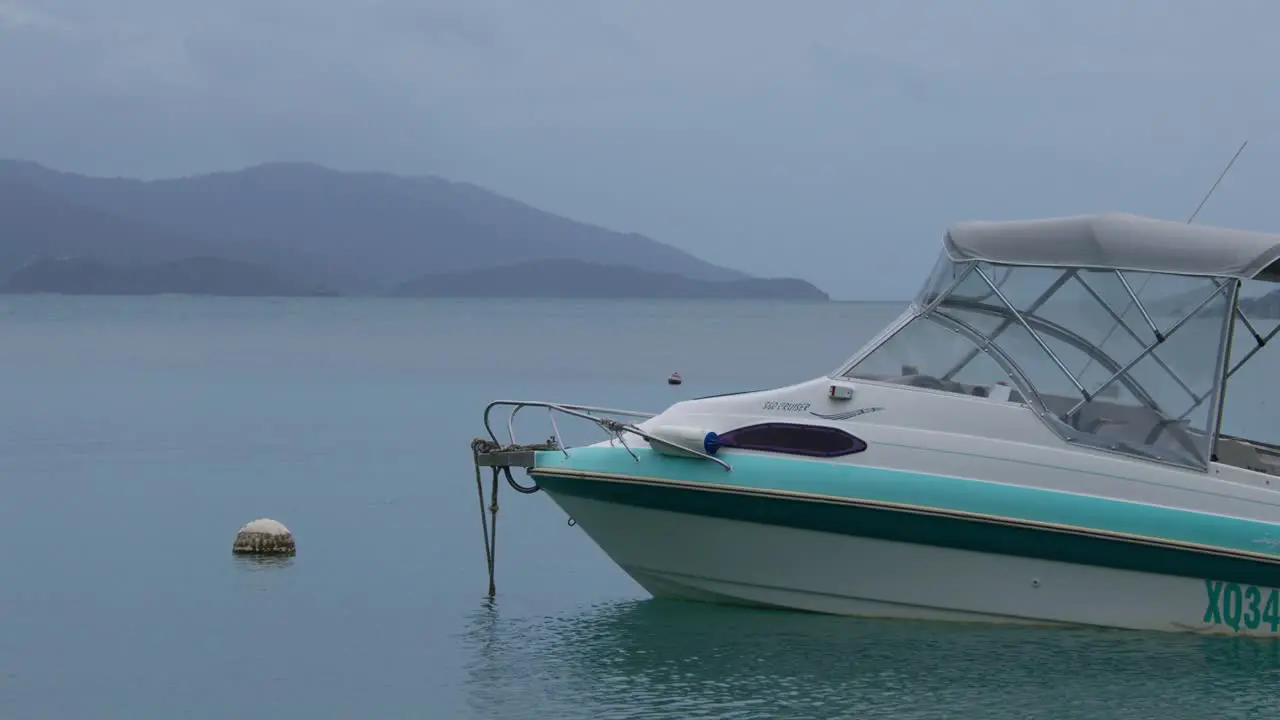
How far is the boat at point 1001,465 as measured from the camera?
14.9 meters

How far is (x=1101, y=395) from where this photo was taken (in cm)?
1548

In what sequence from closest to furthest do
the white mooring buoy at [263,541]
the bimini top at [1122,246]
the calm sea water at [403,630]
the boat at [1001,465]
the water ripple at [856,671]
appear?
the water ripple at [856,671] < the calm sea water at [403,630] < the boat at [1001,465] < the bimini top at [1122,246] < the white mooring buoy at [263,541]

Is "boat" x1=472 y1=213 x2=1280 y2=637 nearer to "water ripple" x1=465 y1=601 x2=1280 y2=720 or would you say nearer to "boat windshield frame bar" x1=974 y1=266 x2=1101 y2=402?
"boat windshield frame bar" x1=974 y1=266 x2=1101 y2=402

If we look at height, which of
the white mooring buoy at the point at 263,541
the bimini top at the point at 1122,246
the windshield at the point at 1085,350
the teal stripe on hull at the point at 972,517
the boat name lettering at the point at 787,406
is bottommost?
the white mooring buoy at the point at 263,541

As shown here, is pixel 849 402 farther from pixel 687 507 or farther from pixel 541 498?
pixel 541 498

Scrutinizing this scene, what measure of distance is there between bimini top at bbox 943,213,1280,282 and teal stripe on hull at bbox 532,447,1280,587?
208 cm

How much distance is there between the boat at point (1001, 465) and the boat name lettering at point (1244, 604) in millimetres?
18

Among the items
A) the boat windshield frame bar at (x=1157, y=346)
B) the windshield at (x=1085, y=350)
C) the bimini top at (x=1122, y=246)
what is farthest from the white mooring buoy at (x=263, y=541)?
the boat windshield frame bar at (x=1157, y=346)

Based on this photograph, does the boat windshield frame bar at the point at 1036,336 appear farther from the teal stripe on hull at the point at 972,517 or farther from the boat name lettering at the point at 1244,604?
the boat name lettering at the point at 1244,604

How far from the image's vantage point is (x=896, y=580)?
15406 mm

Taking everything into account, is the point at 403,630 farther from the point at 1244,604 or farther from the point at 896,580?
the point at 1244,604

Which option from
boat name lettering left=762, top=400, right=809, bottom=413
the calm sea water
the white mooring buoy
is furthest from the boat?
the white mooring buoy

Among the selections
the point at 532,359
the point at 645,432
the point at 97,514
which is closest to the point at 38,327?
the point at 532,359

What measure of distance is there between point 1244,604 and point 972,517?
238 centimetres
